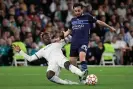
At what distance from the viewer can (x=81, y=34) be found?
57.2 feet

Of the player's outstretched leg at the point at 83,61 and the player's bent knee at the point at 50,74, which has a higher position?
the player's outstretched leg at the point at 83,61

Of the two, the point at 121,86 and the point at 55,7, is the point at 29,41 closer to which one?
the point at 55,7

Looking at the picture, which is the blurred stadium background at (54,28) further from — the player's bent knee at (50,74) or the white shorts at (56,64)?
the player's bent knee at (50,74)

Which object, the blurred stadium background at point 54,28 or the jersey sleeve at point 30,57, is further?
the blurred stadium background at point 54,28

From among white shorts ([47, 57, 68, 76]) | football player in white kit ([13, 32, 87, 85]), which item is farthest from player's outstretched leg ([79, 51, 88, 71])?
white shorts ([47, 57, 68, 76])

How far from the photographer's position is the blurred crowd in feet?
94.1

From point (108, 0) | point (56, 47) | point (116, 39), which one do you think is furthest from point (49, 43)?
point (108, 0)

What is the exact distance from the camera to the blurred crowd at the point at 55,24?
28672 mm

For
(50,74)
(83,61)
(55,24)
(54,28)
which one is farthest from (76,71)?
(55,24)

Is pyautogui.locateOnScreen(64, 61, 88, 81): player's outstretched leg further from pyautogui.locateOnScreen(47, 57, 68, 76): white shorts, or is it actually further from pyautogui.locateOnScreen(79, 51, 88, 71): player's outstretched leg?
pyautogui.locateOnScreen(79, 51, 88, 71): player's outstretched leg

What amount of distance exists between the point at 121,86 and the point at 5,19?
14.0m

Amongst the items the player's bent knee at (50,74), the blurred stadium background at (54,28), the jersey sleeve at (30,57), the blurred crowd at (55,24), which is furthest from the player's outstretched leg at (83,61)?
the blurred crowd at (55,24)

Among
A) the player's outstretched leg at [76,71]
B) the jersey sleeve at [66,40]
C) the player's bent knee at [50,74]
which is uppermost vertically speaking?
the jersey sleeve at [66,40]

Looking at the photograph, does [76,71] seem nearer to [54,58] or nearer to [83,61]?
[54,58]
